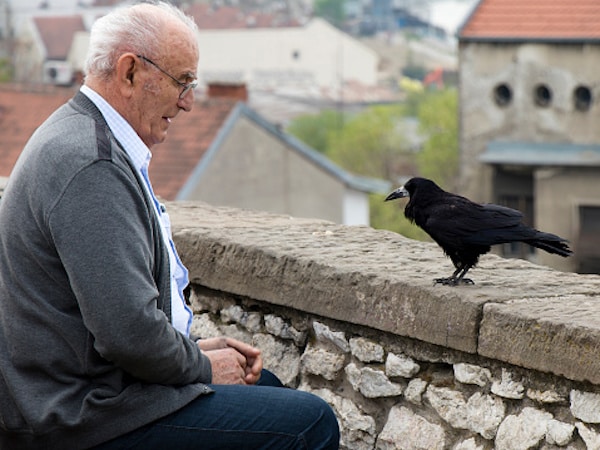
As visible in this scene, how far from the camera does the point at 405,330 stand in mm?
3488

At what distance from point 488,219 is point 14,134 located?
19.6 m

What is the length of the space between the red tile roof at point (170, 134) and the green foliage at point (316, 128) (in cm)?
4425

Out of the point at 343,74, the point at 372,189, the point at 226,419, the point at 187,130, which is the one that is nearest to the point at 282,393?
the point at 226,419

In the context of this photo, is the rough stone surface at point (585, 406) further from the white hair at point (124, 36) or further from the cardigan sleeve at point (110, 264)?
the white hair at point (124, 36)

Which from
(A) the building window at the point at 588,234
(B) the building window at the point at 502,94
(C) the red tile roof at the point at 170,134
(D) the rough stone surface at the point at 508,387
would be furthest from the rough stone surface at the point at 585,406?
(B) the building window at the point at 502,94

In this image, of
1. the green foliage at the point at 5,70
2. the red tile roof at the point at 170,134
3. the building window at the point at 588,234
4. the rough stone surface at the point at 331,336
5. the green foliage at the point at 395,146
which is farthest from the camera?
the green foliage at the point at 5,70

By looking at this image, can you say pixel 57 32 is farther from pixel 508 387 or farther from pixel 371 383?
pixel 508 387

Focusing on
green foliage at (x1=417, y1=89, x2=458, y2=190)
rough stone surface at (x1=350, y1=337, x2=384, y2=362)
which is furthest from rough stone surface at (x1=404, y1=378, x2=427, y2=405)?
green foliage at (x1=417, y1=89, x2=458, y2=190)

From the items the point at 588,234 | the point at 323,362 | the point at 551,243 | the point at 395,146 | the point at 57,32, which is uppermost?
the point at 551,243

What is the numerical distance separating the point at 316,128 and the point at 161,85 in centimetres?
6591

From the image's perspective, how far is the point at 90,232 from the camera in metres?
2.80

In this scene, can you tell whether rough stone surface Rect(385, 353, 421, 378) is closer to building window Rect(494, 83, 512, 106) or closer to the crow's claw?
the crow's claw

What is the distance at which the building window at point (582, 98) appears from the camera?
30078 mm

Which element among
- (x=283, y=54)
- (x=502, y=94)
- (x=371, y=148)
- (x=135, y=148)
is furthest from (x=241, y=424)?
(x=283, y=54)
